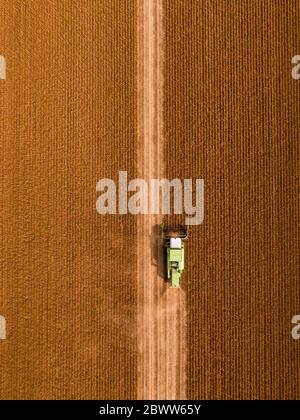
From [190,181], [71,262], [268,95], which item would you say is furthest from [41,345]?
[268,95]

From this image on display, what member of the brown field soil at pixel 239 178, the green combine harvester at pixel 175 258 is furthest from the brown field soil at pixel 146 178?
the green combine harvester at pixel 175 258

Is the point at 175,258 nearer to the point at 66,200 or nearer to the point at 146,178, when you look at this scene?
the point at 146,178

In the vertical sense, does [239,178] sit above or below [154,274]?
above

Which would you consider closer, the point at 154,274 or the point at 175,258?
the point at 175,258

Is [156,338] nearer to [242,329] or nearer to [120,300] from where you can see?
[120,300]

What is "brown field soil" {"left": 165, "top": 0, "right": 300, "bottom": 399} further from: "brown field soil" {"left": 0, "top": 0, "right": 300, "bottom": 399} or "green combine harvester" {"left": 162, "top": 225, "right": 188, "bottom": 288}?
"green combine harvester" {"left": 162, "top": 225, "right": 188, "bottom": 288}

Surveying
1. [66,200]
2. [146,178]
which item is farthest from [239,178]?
[66,200]
